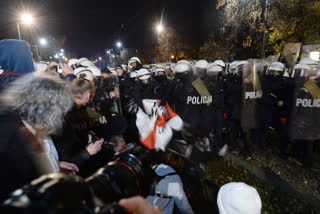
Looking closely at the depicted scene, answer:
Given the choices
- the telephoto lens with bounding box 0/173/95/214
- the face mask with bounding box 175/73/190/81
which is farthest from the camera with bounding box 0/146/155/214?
the face mask with bounding box 175/73/190/81

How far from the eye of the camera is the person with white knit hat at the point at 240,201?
1.53 metres

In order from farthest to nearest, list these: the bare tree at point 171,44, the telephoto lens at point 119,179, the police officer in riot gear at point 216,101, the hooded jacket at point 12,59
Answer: the bare tree at point 171,44 < the police officer in riot gear at point 216,101 < the hooded jacket at point 12,59 < the telephoto lens at point 119,179

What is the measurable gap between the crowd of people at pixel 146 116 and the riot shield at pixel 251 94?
0.08 feet

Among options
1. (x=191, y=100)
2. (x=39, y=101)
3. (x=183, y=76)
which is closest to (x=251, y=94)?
(x=191, y=100)

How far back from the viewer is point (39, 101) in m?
1.51

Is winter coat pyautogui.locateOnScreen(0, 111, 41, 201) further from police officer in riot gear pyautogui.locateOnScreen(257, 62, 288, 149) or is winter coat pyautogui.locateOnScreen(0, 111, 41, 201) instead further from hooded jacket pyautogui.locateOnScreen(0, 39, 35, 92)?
police officer in riot gear pyautogui.locateOnScreen(257, 62, 288, 149)

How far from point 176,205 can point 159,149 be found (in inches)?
32.4

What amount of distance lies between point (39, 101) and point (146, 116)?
1687 millimetres

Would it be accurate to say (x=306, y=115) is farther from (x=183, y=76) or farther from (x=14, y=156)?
(x=14, y=156)

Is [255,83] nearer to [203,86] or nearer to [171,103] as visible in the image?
[203,86]

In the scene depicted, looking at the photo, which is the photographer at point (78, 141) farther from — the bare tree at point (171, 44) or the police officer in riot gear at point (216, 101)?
the bare tree at point (171, 44)

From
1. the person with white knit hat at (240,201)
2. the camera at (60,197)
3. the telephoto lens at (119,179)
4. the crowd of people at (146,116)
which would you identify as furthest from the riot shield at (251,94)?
the camera at (60,197)

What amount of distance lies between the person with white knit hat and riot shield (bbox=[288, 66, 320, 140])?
3.10 meters

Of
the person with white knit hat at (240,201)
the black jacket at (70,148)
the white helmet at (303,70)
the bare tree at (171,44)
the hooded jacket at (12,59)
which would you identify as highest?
the bare tree at (171,44)
